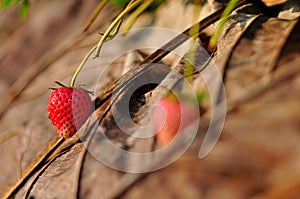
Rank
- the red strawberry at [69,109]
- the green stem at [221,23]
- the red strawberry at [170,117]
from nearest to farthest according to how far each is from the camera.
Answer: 1. the red strawberry at [170,117]
2. the green stem at [221,23]
3. the red strawberry at [69,109]

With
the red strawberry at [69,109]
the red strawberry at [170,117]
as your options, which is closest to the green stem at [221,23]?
the red strawberry at [170,117]

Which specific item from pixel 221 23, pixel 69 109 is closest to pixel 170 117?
pixel 221 23

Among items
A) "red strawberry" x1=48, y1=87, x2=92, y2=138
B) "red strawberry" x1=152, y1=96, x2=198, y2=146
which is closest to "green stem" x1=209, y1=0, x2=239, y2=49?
"red strawberry" x1=152, y1=96, x2=198, y2=146

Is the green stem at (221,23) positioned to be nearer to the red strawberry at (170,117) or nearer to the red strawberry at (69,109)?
the red strawberry at (170,117)

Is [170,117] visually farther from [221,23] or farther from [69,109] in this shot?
[69,109]

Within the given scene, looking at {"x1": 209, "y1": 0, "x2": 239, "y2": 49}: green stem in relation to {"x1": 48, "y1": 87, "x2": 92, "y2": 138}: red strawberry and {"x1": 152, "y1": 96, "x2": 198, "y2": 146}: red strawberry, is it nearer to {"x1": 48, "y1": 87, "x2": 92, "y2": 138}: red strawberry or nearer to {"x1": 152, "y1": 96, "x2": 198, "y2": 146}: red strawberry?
{"x1": 152, "y1": 96, "x2": 198, "y2": 146}: red strawberry

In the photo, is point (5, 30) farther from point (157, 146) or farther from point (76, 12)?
point (157, 146)

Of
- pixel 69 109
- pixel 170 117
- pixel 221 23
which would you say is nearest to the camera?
pixel 170 117
